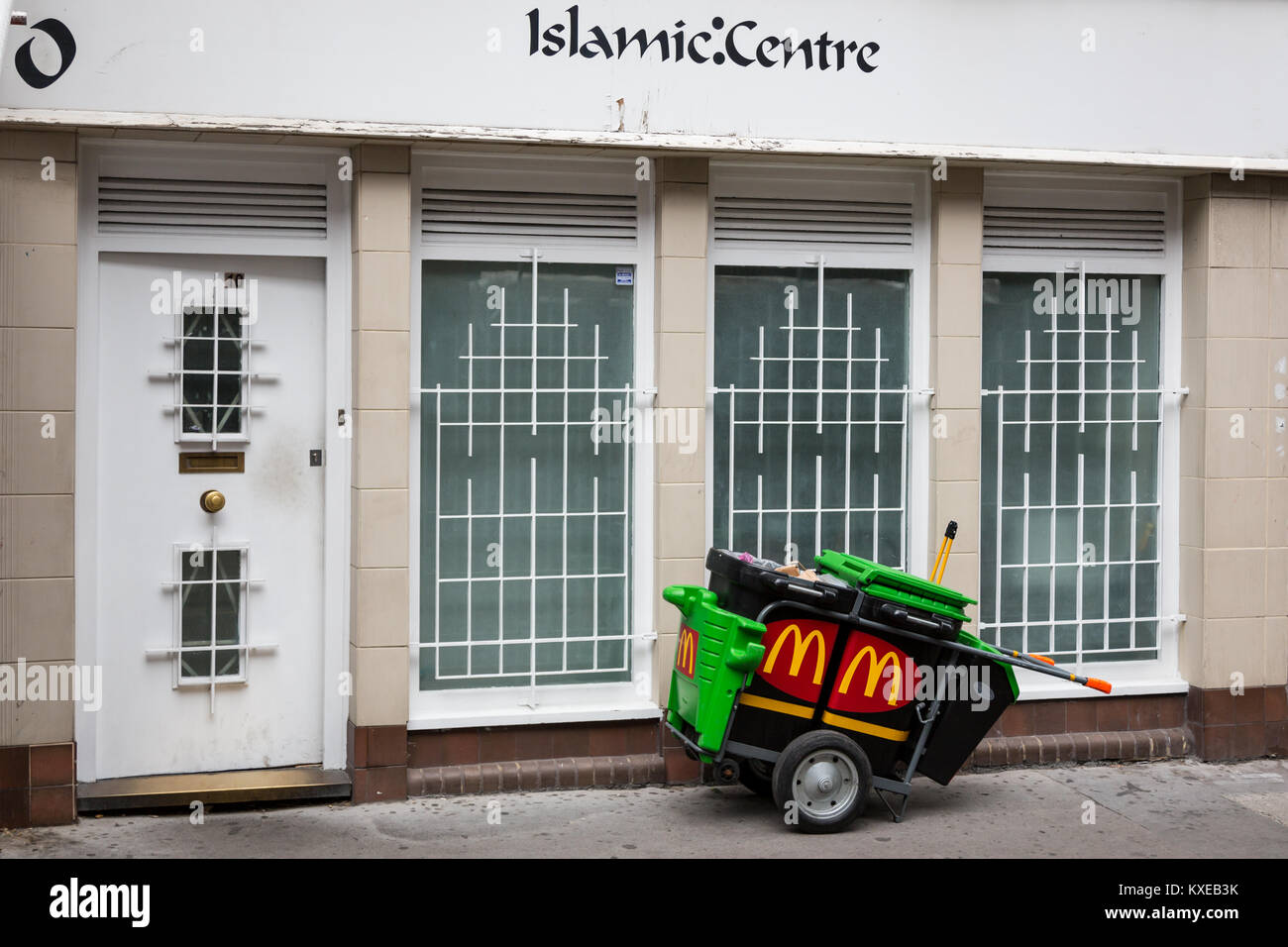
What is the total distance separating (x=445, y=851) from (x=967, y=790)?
9.28 feet

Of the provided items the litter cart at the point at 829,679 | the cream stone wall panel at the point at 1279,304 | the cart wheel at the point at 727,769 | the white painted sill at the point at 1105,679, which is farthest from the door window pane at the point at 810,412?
the cream stone wall panel at the point at 1279,304

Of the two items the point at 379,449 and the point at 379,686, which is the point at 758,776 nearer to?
the point at 379,686

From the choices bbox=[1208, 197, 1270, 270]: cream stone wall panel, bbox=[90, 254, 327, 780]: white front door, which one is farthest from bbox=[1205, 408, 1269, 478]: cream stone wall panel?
bbox=[90, 254, 327, 780]: white front door

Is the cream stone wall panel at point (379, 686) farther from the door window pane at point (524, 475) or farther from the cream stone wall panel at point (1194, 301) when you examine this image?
the cream stone wall panel at point (1194, 301)

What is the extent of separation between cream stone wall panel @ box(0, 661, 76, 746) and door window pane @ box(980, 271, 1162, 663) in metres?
4.89

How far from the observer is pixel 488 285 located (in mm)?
7734

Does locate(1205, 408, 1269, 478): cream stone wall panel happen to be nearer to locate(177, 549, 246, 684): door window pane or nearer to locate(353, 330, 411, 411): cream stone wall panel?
locate(353, 330, 411, 411): cream stone wall panel

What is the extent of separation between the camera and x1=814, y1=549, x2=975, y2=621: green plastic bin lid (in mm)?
6930

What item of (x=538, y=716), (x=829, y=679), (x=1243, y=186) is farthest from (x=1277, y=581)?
(x=538, y=716)

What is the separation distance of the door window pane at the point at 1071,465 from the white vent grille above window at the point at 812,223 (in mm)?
659

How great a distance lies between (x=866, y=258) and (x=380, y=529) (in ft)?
9.98

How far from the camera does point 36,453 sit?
274 inches

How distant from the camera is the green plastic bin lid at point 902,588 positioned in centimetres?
693

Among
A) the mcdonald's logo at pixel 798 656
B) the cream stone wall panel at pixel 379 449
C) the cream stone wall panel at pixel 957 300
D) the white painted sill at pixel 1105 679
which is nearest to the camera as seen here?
A: the mcdonald's logo at pixel 798 656
